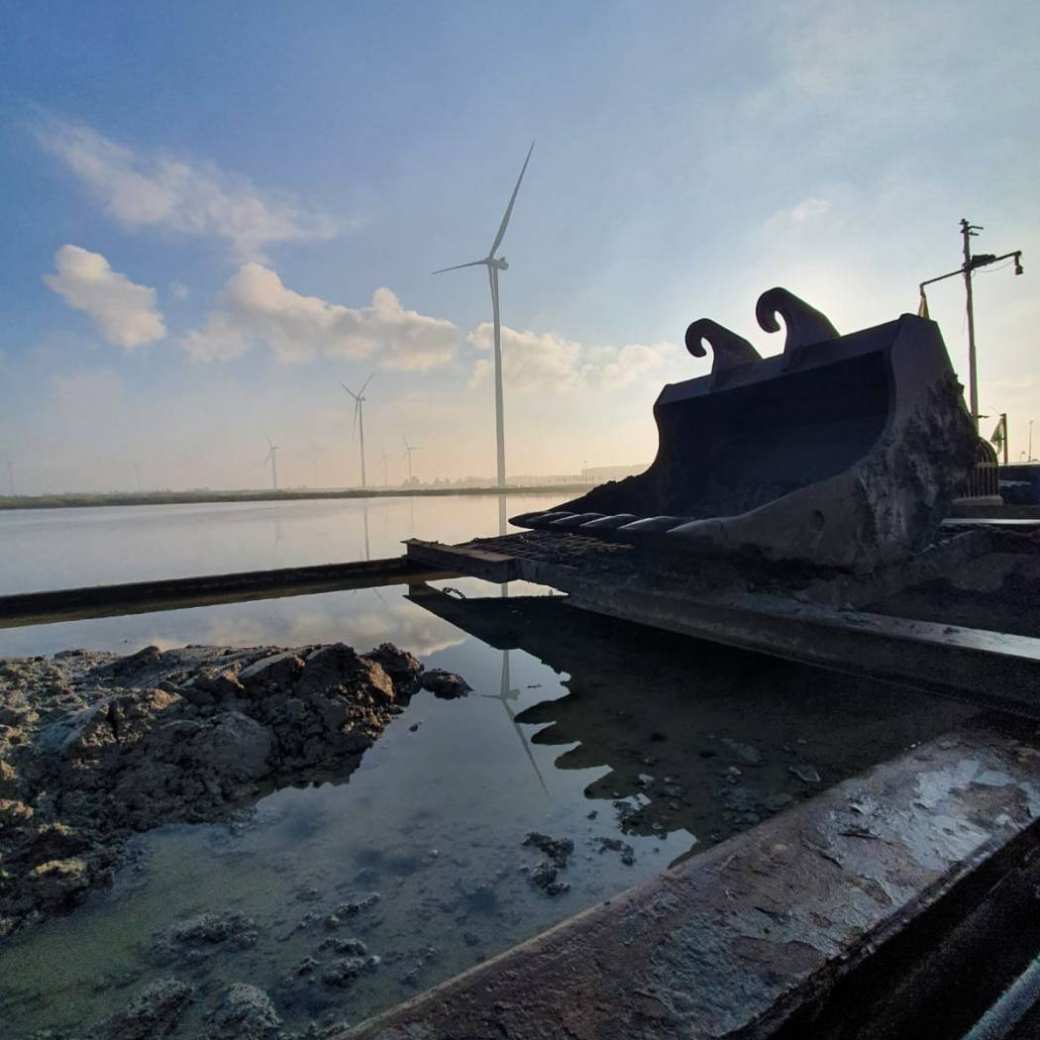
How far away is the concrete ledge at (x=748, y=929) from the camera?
32.5 inches

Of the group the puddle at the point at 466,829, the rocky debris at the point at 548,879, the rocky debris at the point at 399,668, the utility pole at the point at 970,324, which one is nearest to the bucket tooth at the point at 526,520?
the puddle at the point at 466,829

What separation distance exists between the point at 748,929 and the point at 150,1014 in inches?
47.5

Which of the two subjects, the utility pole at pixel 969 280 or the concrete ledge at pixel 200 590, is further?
the utility pole at pixel 969 280

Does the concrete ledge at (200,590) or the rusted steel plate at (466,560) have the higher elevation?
the rusted steel plate at (466,560)

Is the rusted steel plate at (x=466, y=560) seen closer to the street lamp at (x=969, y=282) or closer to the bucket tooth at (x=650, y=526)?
the bucket tooth at (x=650, y=526)

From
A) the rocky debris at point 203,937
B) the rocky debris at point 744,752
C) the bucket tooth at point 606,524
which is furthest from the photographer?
the bucket tooth at point 606,524

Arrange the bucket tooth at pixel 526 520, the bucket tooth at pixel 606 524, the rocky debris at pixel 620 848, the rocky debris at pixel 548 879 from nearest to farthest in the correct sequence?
the rocky debris at pixel 548 879 < the rocky debris at pixel 620 848 < the bucket tooth at pixel 606 524 < the bucket tooth at pixel 526 520

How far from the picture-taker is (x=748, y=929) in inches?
39.1

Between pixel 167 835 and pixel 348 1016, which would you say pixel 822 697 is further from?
pixel 167 835

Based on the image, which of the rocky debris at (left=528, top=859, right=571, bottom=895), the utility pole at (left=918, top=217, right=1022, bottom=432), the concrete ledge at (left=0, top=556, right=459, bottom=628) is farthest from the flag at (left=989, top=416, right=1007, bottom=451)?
the rocky debris at (left=528, top=859, right=571, bottom=895)

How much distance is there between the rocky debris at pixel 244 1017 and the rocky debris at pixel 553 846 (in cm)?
78

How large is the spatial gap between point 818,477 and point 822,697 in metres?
2.51

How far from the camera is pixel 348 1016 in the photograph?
1.17m

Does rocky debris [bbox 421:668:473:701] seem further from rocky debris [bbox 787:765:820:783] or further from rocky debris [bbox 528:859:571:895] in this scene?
rocky debris [bbox 787:765:820:783]
